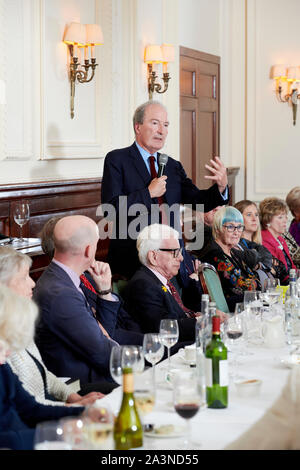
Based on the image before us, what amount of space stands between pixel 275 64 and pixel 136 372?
714cm

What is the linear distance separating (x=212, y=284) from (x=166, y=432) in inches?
89.6

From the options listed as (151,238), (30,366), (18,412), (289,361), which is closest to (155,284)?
(151,238)

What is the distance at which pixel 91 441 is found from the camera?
1.61 m

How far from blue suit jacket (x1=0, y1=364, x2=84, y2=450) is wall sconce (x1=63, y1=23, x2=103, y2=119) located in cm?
359

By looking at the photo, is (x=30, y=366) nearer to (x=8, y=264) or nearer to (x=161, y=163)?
(x=8, y=264)

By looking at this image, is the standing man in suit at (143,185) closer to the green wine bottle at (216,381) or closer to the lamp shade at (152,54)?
the green wine bottle at (216,381)

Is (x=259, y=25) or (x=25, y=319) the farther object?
(x=259, y=25)

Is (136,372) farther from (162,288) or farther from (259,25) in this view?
(259,25)

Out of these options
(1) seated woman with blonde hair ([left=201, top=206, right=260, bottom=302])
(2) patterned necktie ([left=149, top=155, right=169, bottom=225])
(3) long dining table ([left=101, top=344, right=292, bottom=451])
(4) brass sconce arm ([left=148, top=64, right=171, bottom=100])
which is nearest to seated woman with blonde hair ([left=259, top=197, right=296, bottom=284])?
(1) seated woman with blonde hair ([left=201, top=206, right=260, bottom=302])

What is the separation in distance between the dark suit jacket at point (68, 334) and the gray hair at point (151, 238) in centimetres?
71

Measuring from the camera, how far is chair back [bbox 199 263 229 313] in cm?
408

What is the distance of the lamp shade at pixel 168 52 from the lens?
6609 millimetres

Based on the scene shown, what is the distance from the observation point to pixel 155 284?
355cm
